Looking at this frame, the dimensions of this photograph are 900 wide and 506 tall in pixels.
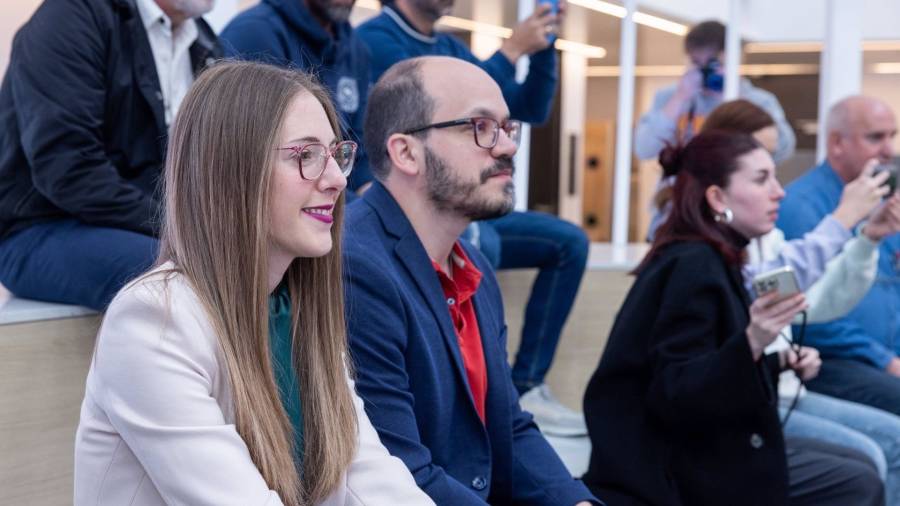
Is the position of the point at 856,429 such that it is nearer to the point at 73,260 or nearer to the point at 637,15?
the point at 73,260

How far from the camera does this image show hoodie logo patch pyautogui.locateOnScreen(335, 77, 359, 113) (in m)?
3.28

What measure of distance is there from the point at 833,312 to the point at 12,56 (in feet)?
8.18

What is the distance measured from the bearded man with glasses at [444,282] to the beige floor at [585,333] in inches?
76.6

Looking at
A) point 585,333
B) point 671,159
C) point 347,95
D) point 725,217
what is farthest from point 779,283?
point 585,333

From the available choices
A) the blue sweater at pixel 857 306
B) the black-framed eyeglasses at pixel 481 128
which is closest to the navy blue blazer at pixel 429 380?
the black-framed eyeglasses at pixel 481 128

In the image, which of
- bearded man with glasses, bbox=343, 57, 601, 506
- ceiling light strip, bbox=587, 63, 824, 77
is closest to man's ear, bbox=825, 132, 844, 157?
bearded man with glasses, bbox=343, 57, 601, 506

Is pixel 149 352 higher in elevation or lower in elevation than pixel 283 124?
lower

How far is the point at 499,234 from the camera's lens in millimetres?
3736

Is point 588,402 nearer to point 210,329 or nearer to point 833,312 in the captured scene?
point 833,312

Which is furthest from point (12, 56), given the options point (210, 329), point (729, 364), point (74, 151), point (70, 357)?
point (729, 364)

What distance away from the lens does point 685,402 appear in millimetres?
2555

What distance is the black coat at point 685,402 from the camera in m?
2.57

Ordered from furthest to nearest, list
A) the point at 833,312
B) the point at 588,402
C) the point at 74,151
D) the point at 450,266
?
the point at 833,312 → the point at 588,402 → the point at 74,151 → the point at 450,266

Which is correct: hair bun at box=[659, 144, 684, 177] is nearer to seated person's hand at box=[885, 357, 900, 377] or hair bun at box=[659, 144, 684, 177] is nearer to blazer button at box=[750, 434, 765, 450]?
blazer button at box=[750, 434, 765, 450]
